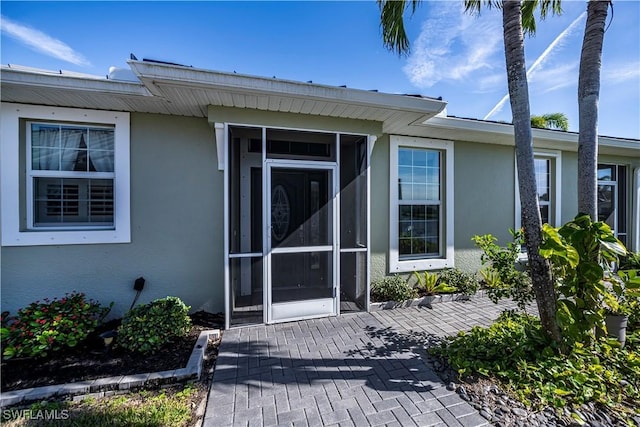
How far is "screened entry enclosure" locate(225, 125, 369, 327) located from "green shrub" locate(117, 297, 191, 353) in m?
0.62

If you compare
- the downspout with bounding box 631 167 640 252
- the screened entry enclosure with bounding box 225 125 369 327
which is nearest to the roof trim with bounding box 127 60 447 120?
the screened entry enclosure with bounding box 225 125 369 327

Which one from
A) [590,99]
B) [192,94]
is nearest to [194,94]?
[192,94]

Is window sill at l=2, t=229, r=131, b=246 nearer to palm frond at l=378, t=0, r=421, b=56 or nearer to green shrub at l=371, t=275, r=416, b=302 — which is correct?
green shrub at l=371, t=275, r=416, b=302

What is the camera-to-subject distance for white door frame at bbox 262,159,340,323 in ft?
11.8

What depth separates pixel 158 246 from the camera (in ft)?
12.5

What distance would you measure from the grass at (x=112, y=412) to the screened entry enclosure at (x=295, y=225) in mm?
1353

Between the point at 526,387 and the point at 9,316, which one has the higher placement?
the point at 9,316

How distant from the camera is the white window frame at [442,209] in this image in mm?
4781

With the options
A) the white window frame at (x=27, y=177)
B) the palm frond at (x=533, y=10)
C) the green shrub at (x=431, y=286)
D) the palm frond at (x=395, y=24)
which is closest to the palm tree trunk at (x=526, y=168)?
the palm frond at (x=395, y=24)

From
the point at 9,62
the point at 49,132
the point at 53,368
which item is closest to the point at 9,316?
the point at 53,368

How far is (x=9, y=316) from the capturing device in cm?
323

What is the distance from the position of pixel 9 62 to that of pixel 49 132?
2.70 ft

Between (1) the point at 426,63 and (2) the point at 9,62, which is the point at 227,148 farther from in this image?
(1) the point at 426,63

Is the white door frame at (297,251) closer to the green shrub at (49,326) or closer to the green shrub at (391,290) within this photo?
the green shrub at (391,290)
